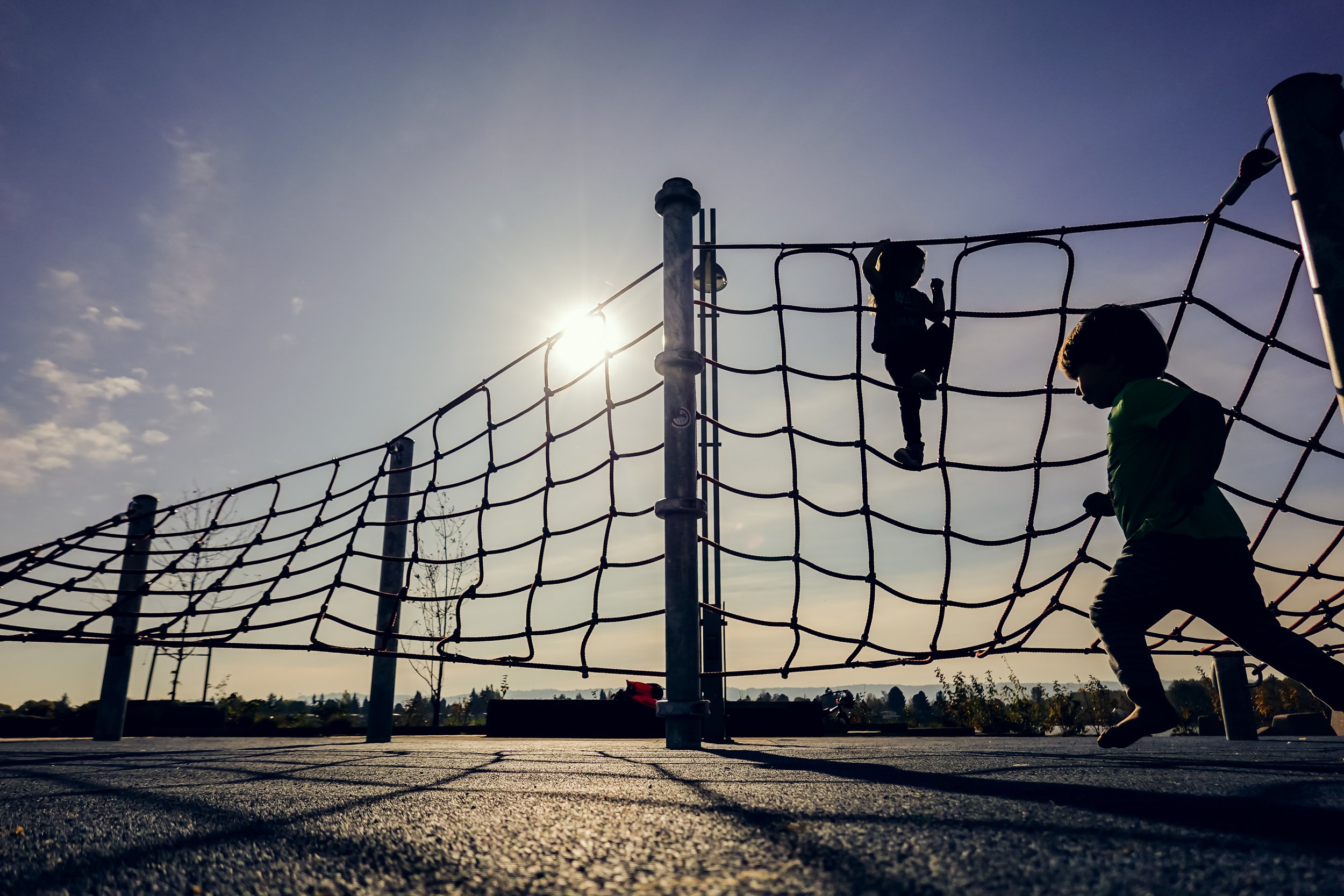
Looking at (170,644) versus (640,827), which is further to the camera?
(170,644)

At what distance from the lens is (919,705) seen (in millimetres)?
33031

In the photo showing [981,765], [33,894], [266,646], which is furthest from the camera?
[266,646]

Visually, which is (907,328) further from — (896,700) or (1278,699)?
(896,700)

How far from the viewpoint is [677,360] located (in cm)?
318

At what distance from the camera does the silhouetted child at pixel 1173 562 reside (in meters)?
1.92

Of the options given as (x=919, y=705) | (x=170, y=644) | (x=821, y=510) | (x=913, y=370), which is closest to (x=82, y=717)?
(x=170, y=644)

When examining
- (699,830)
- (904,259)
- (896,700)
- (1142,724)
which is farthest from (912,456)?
(896,700)

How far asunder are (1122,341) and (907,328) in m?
1.26

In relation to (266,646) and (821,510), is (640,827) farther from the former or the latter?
(266,646)

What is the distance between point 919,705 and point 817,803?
116ft

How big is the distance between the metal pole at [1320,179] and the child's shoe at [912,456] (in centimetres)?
161

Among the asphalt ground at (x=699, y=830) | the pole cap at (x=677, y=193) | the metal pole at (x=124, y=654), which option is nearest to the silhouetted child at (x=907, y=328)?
the pole cap at (x=677, y=193)

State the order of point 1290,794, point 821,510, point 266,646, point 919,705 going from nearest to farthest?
point 1290,794, point 821,510, point 266,646, point 919,705

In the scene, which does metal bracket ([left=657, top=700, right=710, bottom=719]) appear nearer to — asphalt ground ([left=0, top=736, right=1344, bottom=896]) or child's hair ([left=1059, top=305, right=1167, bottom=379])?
asphalt ground ([left=0, top=736, right=1344, bottom=896])
